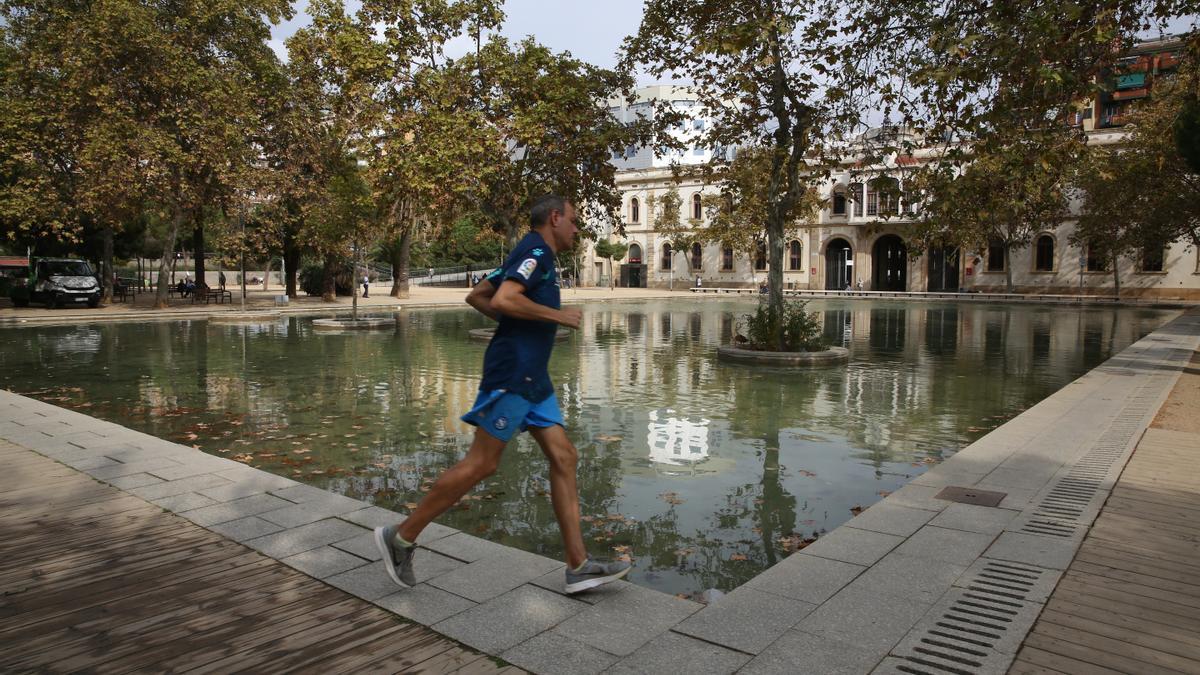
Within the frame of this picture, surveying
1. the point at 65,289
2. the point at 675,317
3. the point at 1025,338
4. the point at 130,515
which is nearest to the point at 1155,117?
the point at 1025,338

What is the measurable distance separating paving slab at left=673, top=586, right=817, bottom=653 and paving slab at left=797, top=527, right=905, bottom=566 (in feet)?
2.36

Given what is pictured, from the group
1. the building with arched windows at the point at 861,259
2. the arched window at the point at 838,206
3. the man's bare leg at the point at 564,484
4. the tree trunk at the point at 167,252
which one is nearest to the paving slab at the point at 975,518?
the man's bare leg at the point at 564,484

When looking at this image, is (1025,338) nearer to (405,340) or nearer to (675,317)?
(675,317)

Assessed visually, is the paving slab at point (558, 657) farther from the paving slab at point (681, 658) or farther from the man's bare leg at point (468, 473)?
the man's bare leg at point (468, 473)

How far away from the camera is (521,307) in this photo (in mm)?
3535

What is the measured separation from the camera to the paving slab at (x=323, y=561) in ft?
13.2

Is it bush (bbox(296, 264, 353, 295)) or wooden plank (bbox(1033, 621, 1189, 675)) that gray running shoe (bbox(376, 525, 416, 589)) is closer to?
wooden plank (bbox(1033, 621, 1189, 675))

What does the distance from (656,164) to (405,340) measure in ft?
185

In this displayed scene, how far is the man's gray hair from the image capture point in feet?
12.6

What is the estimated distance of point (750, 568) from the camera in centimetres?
455

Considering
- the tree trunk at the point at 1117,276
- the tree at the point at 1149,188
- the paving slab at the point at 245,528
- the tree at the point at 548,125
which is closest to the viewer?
the paving slab at the point at 245,528

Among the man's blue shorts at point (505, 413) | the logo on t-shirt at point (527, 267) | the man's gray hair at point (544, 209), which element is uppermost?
the man's gray hair at point (544, 209)

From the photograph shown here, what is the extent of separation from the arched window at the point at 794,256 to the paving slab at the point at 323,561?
57438mm

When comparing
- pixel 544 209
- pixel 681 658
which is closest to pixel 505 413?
pixel 544 209
